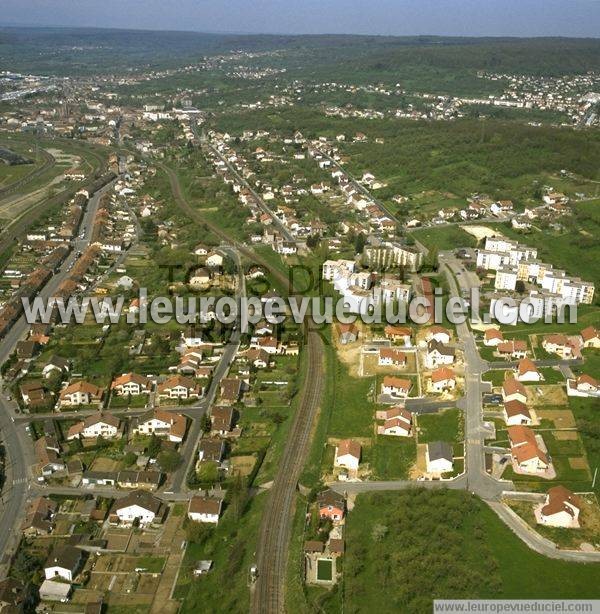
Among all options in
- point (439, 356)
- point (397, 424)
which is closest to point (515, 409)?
point (397, 424)

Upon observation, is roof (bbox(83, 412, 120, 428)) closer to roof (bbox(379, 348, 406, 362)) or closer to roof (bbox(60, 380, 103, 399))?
roof (bbox(60, 380, 103, 399))

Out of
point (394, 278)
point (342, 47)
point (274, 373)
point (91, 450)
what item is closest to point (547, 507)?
point (274, 373)

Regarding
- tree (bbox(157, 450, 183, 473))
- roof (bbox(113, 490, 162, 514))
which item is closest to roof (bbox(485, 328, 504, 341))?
tree (bbox(157, 450, 183, 473))

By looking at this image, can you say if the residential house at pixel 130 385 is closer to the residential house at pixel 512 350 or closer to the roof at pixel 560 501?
the residential house at pixel 512 350

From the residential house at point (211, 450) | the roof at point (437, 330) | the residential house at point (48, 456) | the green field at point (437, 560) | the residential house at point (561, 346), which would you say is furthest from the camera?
the roof at point (437, 330)

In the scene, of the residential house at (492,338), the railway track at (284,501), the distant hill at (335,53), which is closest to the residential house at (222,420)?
the railway track at (284,501)

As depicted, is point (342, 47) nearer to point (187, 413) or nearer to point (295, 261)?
point (295, 261)
